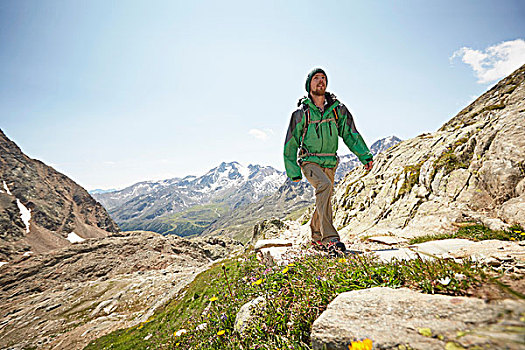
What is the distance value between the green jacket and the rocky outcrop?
2219 centimetres

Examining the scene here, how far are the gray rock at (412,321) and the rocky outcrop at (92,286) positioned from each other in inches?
940

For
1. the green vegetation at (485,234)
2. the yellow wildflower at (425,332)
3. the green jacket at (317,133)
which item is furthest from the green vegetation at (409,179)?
the yellow wildflower at (425,332)

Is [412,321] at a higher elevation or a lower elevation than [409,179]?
lower

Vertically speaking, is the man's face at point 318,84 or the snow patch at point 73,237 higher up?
the man's face at point 318,84

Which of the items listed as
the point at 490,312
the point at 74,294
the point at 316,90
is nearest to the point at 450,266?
the point at 490,312

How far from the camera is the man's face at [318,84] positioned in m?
6.22

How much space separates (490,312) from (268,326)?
278 centimetres

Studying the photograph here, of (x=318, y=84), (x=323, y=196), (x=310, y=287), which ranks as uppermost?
(x=318, y=84)

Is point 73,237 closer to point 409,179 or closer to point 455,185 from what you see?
point 409,179

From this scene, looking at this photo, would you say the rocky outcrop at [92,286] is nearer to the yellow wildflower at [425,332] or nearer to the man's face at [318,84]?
the man's face at [318,84]

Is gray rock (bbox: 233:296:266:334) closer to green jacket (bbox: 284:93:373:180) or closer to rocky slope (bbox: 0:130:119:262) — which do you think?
green jacket (bbox: 284:93:373:180)

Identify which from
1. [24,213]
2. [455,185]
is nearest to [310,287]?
[455,185]

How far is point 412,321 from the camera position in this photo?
5.56 feet

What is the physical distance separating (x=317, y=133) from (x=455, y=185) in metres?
6.68
